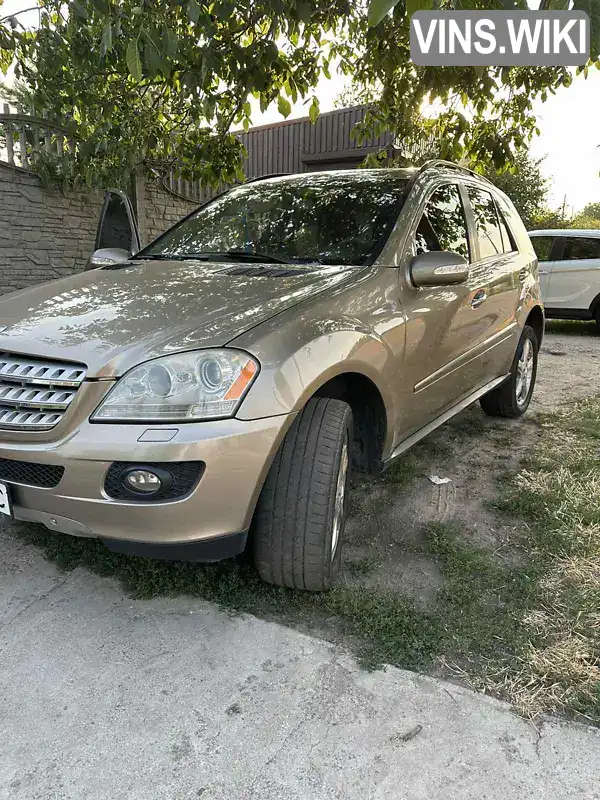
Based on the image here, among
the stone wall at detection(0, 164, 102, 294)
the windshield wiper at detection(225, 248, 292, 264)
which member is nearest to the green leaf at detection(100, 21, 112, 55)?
Result: the windshield wiper at detection(225, 248, 292, 264)

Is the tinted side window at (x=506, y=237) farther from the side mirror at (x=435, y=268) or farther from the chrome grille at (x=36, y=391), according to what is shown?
the chrome grille at (x=36, y=391)

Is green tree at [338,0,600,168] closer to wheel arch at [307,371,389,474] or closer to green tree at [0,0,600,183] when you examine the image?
green tree at [0,0,600,183]

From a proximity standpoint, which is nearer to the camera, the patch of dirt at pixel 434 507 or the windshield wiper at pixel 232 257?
the patch of dirt at pixel 434 507

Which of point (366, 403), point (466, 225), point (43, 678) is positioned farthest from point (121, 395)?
point (466, 225)

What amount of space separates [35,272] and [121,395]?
6749mm

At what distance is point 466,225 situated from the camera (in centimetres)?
356

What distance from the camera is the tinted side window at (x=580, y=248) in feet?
31.4

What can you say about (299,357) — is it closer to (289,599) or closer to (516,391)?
(289,599)

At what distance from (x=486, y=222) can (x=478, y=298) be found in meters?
0.77

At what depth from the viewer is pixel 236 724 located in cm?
173

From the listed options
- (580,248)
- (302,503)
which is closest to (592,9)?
(302,503)

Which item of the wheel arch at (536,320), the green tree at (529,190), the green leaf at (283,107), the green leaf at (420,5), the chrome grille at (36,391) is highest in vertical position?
the green tree at (529,190)

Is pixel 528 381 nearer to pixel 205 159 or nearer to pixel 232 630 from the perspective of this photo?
pixel 232 630

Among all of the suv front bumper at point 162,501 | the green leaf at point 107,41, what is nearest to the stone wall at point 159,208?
the green leaf at point 107,41
